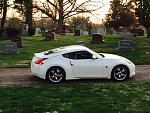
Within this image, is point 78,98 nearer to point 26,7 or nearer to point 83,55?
point 83,55

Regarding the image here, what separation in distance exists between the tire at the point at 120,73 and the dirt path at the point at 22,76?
17.1 inches

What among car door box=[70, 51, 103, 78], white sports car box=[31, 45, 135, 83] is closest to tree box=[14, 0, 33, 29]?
white sports car box=[31, 45, 135, 83]

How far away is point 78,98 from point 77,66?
3.35 metres

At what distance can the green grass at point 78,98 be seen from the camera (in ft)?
30.3

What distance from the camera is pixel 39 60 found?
1395cm

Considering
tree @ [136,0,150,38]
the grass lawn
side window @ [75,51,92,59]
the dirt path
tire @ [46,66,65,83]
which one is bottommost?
the grass lawn

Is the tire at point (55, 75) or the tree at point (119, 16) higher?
the tree at point (119, 16)

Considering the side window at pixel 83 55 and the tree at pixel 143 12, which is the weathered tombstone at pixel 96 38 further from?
the side window at pixel 83 55

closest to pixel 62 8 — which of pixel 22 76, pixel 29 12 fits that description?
pixel 29 12

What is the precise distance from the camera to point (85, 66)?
1389 cm

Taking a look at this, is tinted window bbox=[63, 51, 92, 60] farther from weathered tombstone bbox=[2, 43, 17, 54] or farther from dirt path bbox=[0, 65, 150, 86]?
weathered tombstone bbox=[2, 43, 17, 54]

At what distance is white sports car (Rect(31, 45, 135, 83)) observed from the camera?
13672mm

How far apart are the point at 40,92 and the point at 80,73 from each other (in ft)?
8.77

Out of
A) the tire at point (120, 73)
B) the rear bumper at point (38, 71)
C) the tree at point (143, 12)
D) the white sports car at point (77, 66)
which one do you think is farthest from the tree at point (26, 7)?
the tire at point (120, 73)
